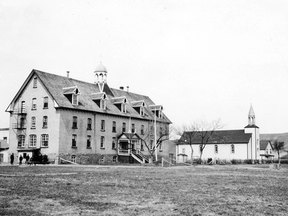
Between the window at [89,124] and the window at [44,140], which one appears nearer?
the window at [44,140]

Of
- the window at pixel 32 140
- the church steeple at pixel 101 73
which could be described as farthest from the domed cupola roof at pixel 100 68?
the window at pixel 32 140

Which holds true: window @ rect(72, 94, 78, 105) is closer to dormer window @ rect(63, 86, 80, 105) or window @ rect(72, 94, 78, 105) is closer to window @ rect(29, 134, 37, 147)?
dormer window @ rect(63, 86, 80, 105)

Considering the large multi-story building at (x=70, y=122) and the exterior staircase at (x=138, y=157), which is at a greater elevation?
the large multi-story building at (x=70, y=122)

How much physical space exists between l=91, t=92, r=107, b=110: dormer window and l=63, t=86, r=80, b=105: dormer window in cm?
470

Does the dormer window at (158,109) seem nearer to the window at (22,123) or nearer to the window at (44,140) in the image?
the window at (44,140)

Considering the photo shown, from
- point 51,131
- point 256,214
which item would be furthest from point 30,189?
point 51,131

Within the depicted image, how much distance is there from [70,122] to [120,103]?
11.6 metres

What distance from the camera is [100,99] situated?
194 ft

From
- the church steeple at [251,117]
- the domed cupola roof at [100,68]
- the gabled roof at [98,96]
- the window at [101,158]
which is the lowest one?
the window at [101,158]

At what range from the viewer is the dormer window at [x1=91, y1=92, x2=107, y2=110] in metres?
59.2

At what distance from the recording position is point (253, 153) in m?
83.2

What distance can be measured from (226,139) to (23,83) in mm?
45329

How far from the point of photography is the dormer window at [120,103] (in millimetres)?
63156

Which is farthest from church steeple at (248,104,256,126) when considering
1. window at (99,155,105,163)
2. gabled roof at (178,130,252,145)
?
window at (99,155,105,163)
